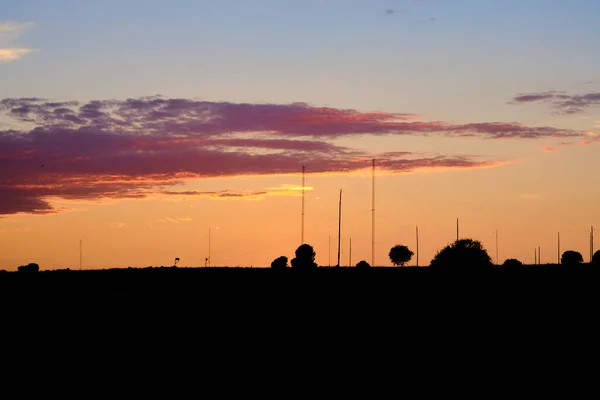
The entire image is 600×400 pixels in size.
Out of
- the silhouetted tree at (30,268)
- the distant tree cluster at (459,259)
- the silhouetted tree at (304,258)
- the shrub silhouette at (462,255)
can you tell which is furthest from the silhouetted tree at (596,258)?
the silhouetted tree at (30,268)

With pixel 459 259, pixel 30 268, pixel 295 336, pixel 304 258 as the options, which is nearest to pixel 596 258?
pixel 459 259

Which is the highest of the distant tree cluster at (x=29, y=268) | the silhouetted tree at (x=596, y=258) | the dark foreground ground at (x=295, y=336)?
the silhouetted tree at (x=596, y=258)

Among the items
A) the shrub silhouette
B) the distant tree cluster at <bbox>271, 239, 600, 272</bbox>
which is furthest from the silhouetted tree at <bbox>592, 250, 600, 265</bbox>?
the shrub silhouette

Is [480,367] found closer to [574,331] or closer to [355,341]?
[355,341]

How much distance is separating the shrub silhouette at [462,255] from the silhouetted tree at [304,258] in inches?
1436

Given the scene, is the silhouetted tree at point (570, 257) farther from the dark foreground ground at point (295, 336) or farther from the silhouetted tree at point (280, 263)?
the dark foreground ground at point (295, 336)

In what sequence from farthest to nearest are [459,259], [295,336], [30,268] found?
[459,259], [30,268], [295,336]

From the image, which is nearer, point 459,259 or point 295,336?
point 295,336

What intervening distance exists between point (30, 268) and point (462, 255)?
81979 mm

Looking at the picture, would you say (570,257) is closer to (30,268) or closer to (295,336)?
(30,268)

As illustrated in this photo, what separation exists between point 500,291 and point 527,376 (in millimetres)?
→ 42917

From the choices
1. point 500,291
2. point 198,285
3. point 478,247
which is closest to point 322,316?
point 500,291

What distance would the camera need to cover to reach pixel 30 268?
4904 inches

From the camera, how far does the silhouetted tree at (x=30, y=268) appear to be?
405ft
